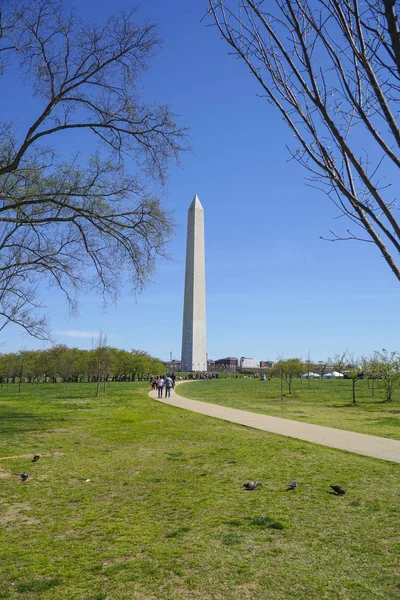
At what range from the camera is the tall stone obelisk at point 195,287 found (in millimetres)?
65875

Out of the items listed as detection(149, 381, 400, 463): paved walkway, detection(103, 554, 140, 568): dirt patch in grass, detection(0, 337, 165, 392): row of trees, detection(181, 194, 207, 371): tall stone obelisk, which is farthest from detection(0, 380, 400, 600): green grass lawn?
detection(181, 194, 207, 371): tall stone obelisk

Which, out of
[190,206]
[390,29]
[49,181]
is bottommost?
[390,29]

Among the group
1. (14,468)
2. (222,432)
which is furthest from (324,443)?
(14,468)

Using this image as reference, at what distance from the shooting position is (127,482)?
727 cm

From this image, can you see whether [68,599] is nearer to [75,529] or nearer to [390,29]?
[75,529]

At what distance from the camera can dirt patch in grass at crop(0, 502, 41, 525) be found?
17.9ft

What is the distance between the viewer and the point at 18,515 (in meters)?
5.71

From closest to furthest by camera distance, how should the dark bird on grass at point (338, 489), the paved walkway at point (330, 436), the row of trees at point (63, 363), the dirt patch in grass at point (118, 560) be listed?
the dirt patch in grass at point (118, 560) < the dark bird on grass at point (338, 489) < the paved walkway at point (330, 436) < the row of trees at point (63, 363)

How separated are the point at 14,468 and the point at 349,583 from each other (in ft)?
21.3

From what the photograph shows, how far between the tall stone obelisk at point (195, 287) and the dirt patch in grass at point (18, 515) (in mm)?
60110

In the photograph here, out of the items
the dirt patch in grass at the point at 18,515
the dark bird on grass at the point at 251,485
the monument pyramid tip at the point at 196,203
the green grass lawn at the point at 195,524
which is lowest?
the dirt patch in grass at the point at 18,515

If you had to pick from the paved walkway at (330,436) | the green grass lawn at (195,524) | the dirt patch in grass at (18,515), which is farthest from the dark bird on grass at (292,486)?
the dirt patch in grass at (18,515)

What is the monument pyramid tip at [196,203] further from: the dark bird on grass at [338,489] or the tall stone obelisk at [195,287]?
the dark bird on grass at [338,489]

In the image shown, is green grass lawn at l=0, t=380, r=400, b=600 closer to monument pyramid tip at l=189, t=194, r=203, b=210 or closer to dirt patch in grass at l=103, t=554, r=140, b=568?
dirt patch in grass at l=103, t=554, r=140, b=568
